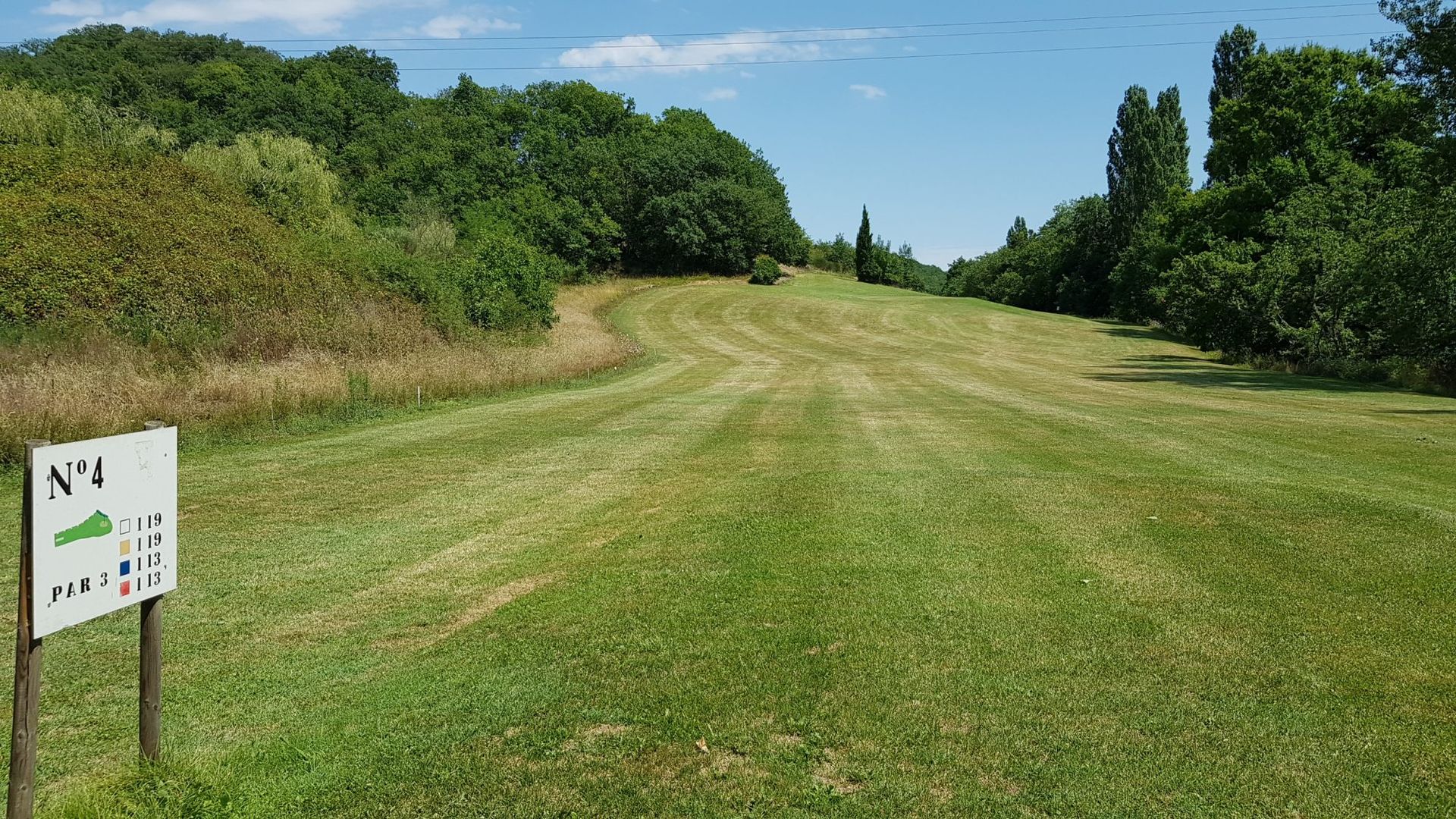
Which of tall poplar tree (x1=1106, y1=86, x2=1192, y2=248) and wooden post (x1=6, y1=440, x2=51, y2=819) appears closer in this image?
wooden post (x1=6, y1=440, x2=51, y2=819)

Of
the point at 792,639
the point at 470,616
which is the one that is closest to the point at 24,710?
the point at 470,616

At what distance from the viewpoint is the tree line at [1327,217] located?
93.2ft

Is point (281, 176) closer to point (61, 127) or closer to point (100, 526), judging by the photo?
point (61, 127)

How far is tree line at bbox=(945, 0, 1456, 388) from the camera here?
2842cm

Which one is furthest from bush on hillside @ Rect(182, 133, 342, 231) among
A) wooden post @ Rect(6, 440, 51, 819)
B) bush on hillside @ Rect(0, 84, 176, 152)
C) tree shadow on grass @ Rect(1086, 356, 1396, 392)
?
wooden post @ Rect(6, 440, 51, 819)

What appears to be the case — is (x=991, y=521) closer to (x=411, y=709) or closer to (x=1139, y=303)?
(x=411, y=709)

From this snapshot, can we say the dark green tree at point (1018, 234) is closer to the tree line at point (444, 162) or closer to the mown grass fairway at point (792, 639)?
the tree line at point (444, 162)

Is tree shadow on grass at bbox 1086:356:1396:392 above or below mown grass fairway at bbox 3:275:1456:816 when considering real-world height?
above

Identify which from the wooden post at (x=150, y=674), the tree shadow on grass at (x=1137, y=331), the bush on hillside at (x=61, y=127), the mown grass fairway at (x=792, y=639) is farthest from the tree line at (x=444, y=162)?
the tree shadow on grass at (x=1137, y=331)

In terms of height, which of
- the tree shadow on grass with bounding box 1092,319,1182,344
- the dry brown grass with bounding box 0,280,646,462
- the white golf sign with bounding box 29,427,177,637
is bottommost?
the dry brown grass with bounding box 0,280,646,462

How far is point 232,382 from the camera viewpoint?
17.3 metres

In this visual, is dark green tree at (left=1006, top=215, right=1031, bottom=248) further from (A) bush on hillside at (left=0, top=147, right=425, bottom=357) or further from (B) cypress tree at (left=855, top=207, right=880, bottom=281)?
(A) bush on hillside at (left=0, top=147, right=425, bottom=357)

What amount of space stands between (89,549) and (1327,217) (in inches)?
1748

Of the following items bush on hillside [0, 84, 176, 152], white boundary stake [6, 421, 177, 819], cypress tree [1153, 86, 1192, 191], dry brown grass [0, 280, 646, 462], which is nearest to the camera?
white boundary stake [6, 421, 177, 819]
